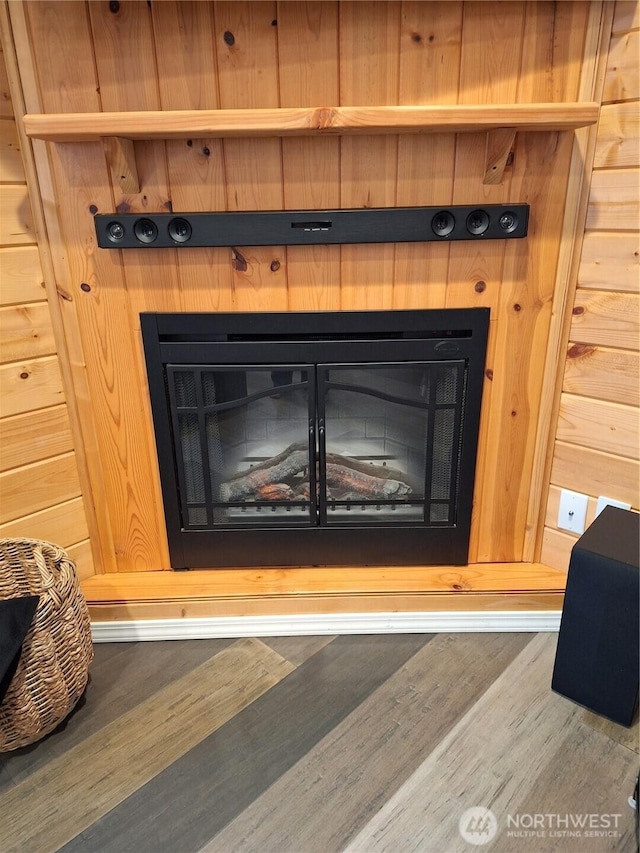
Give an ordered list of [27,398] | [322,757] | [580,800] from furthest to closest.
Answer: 1. [27,398]
2. [322,757]
3. [580,800]

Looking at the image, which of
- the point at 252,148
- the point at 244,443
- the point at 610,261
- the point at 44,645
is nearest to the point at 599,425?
the point at 610,261

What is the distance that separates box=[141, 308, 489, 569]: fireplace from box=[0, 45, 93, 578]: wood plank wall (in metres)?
0.25

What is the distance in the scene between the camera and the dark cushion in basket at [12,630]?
120cm

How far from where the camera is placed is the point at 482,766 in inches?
50.4

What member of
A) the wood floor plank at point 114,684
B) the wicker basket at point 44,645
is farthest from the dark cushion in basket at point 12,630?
the wood floor plank at point 114,684

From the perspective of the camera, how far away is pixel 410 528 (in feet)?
5.57

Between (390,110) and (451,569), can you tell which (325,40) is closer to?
(390,110)

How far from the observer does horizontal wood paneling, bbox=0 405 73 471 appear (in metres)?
1.51

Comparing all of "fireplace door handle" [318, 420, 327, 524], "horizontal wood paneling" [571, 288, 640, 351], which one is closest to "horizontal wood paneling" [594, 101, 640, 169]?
"horizontal wood paneling" [571, 288, 640, 351]

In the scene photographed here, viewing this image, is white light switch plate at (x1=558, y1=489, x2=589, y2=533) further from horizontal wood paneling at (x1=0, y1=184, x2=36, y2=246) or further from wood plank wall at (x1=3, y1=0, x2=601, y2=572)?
horizontal wood paneling at (x1=0, y1=184, x2=36, y2=246)

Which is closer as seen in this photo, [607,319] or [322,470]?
[607,319]

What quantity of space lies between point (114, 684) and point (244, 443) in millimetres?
700

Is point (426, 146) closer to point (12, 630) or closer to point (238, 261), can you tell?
point (238, 261)

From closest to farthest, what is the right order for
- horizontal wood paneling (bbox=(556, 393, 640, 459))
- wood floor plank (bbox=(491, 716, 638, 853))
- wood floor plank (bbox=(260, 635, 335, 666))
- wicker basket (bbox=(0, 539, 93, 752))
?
wood floor plank (bbox=(491, 716, 638, 853)), wicker basket (bbox=(0, 539, 93, 752)), horizontal wood paneling (bbox=(556, 393, 640, 459)), wood floor plank (bbox=(260, 635, 335, 666))
